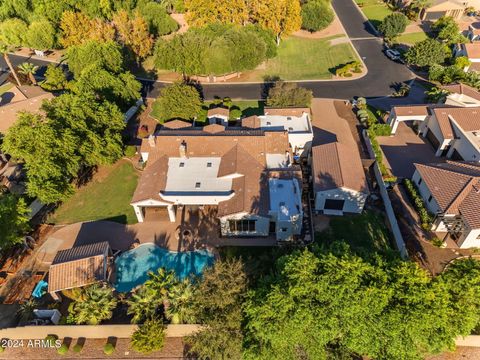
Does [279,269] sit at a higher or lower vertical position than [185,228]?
higher

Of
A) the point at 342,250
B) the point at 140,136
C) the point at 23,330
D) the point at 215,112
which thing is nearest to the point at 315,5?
the point at 215,112

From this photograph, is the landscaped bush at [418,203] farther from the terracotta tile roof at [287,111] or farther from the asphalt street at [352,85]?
the asphalt street at [352,85]

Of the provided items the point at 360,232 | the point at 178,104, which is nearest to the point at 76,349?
the point at 360,232

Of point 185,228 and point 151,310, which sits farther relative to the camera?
point 185,228

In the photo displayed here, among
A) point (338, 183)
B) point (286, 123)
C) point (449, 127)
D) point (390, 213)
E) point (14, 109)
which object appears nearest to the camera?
point (338, 183)

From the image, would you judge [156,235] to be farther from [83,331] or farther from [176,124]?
[176,124]

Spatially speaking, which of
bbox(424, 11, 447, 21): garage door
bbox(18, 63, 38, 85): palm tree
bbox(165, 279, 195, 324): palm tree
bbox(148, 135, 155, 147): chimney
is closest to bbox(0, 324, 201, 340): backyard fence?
bbox(165, 279, 195, 324): palm tree

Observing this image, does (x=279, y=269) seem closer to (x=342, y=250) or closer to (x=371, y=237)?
(x=342, y=250)
